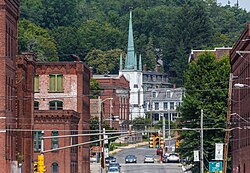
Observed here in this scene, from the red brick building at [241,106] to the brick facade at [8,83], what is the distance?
49.6 ft

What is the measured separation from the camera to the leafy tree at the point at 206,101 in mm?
106000

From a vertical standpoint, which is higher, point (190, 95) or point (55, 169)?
point (190, 95)

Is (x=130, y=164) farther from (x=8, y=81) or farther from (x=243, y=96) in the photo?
(x=8, y=81)

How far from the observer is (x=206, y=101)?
354 feet

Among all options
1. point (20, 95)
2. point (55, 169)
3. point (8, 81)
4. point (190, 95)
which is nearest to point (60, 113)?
point (55, 169)

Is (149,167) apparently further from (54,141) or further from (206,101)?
(206,101)

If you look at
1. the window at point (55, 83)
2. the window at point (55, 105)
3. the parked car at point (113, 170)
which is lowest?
the parked car at point (113, 170)

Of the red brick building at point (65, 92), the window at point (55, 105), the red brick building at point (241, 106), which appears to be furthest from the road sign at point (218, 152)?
the window at point (55, 105)

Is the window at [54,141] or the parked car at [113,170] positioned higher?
the window at [54,141]

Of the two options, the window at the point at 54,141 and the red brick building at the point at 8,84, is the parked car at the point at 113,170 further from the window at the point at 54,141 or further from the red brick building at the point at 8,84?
the red brick building at the point at 8,84

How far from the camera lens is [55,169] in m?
109

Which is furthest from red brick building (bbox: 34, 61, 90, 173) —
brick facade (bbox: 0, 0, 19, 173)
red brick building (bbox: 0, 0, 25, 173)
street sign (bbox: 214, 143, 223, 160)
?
brick facade (bbox: 0, 0, 19, 173)

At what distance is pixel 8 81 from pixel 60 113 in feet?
95.6

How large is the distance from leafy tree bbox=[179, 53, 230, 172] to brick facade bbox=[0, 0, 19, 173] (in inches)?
1102
